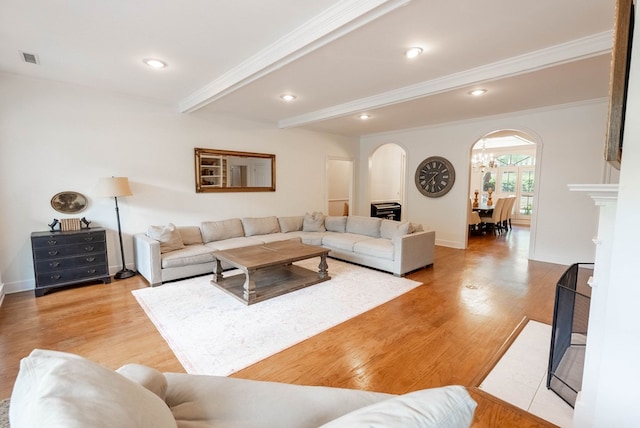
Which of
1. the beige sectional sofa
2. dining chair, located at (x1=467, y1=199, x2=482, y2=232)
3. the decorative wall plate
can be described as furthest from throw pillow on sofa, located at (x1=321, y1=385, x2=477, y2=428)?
dining chair, located at (x1=467, y1=199, x2=482, y2=232)

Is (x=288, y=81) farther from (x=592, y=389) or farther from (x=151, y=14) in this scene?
(x=592, y=389)

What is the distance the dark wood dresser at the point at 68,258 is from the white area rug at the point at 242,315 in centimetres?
76

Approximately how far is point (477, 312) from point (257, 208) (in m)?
4.13

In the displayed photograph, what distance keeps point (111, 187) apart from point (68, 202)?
620 millimetres

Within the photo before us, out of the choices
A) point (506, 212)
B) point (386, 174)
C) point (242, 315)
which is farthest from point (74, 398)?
point (506, 212)

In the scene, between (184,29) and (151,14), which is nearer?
(151,14)

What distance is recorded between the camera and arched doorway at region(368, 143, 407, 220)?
8602 millimetres

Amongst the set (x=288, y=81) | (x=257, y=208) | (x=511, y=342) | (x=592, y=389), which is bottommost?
(x=511, y=342)

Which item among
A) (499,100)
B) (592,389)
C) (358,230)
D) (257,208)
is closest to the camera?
(592,389)

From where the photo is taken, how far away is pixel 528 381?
2.06 m

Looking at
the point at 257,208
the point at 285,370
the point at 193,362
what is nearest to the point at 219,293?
the point at 193,362

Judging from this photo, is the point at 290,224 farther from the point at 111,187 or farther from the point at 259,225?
the point at 111,187

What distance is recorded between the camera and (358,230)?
546cm

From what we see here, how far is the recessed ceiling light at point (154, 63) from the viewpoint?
303cm
